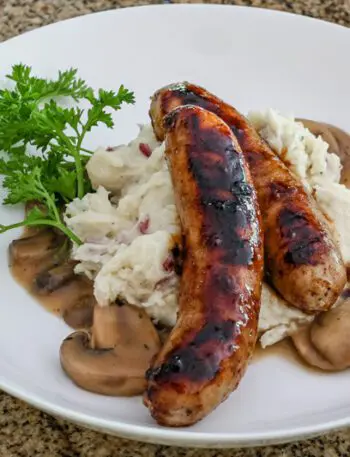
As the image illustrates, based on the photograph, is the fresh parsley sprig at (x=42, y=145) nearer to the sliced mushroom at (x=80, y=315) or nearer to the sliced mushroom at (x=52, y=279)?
the sliced mushroom at (x=52, y=279)

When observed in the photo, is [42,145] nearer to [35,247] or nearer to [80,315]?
[35,247]

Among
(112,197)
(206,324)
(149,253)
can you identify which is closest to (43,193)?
(112,197)

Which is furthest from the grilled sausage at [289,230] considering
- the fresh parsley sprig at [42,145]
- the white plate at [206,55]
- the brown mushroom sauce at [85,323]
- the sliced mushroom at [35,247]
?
the white plate at [206,55]

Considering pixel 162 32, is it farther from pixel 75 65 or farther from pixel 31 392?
pixel 31 392

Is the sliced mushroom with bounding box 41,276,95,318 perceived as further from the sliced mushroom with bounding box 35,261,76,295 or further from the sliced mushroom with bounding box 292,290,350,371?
the sliced mushroom with bounding box 292,290,350,371

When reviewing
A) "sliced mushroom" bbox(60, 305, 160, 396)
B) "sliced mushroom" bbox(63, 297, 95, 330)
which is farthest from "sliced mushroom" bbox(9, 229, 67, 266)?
"sliced mushroom" bbox(60, 305, 160, 396)

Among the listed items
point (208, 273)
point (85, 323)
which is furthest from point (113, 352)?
point (208, 273)

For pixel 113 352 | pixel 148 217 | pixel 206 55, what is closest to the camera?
pixel 113 352
